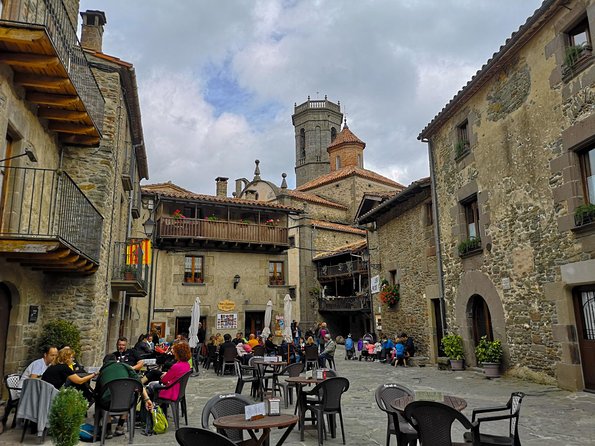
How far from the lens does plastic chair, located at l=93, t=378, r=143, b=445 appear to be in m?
6.03

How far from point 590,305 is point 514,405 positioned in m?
5.06

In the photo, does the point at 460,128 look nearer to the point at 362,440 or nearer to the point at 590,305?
the point at 590,305

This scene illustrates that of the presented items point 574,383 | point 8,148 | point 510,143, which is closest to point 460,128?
point 510,143

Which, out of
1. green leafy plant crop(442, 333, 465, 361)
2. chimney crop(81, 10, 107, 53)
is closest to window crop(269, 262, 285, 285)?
green leafy plant crop(442, 333, 465, 361)

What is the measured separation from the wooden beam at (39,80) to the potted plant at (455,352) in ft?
36.0

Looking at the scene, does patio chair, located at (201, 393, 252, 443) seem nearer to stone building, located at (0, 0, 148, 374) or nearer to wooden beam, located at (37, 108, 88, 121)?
stone building, located at (0, 0, 148, 374)

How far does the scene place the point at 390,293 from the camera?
17312 millimetres

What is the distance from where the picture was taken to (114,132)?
437 inches

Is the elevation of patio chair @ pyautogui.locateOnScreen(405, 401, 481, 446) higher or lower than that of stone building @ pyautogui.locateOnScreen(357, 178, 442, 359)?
lower

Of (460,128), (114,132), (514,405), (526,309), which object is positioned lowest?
(514,405)

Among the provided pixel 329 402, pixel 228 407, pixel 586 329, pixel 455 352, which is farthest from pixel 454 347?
pixel 228 407

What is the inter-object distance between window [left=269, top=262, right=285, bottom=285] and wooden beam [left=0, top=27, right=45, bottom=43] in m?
19.6

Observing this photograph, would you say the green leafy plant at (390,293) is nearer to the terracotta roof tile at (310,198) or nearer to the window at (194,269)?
the window at (194,269)

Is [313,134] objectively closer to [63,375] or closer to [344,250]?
[344,250]
